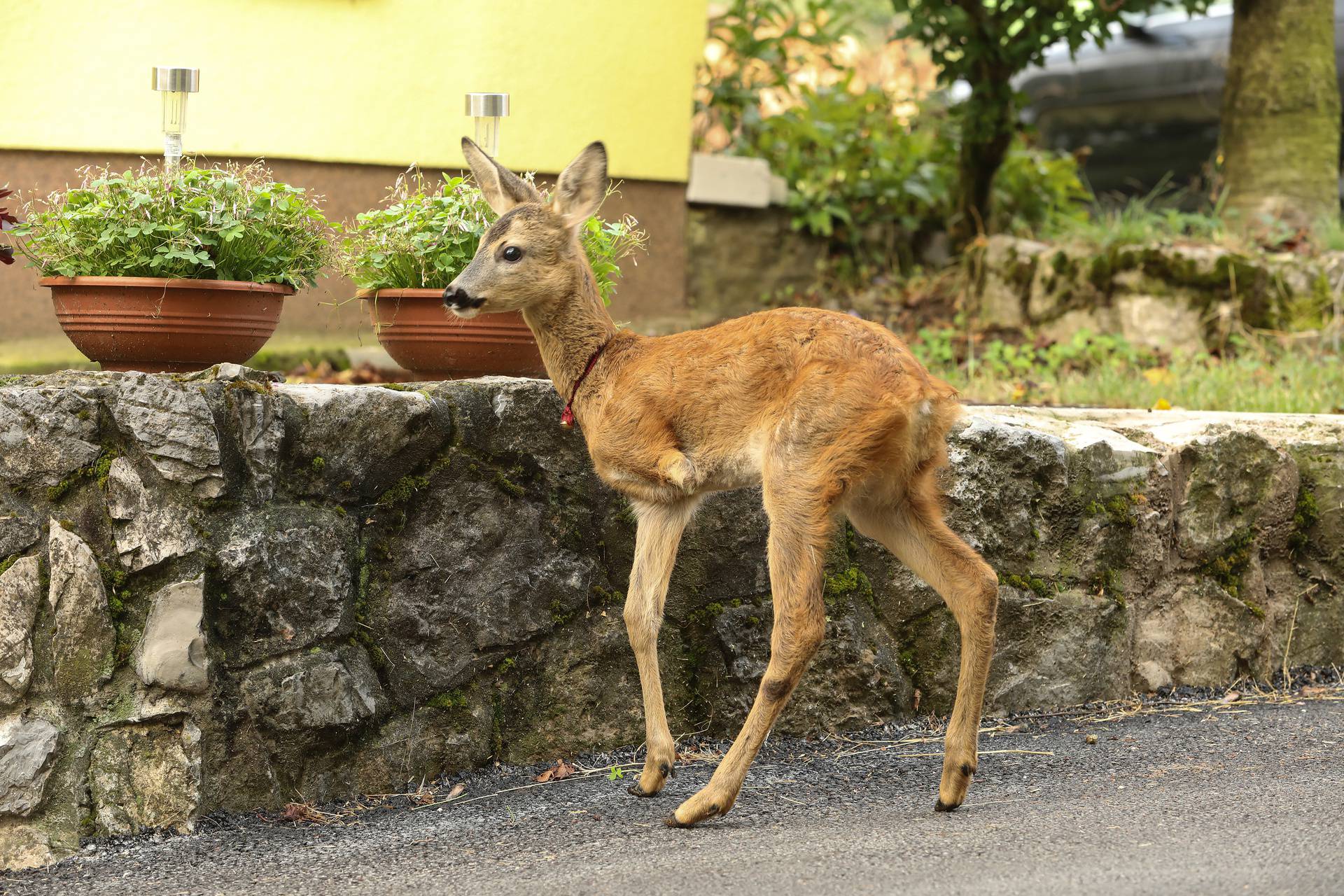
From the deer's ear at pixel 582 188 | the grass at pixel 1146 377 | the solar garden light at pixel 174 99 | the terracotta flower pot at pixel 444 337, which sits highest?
the solar garden light at pixel 174 99

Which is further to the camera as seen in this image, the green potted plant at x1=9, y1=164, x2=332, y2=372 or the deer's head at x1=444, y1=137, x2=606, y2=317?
the green potted plant at x1=9, y1=164, x2=332, y2=372

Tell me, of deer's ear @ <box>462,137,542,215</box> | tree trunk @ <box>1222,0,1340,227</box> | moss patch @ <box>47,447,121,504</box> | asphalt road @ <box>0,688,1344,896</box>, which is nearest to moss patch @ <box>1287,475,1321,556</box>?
asphalt road @ <box>0,688,1344,896</box>

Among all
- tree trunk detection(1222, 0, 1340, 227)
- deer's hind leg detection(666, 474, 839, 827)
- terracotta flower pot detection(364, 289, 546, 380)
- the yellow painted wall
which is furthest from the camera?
tree trunk detection(1222, 0, 1340, 227)

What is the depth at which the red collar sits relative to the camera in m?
4.33

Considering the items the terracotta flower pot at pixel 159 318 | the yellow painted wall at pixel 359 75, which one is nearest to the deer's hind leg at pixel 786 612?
the terracotta flower pot at pixel 159 318

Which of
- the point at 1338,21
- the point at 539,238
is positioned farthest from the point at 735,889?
the point at 1338,21

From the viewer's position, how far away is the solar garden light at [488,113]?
17.6 ft

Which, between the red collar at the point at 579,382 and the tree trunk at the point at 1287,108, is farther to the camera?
the tree trunk at the point at 1287,108

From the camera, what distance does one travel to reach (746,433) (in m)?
4.01

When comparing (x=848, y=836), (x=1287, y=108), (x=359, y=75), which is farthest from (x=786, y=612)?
(x=1287, y=108)

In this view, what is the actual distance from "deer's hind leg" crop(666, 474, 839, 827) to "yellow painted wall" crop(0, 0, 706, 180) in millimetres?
5222

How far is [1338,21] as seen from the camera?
37.2 feet

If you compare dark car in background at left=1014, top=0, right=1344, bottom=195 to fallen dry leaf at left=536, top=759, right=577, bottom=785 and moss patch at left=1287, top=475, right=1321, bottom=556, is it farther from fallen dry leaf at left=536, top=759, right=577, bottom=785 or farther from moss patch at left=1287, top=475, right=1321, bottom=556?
fallen dry leaf at left=536, top=759, right=577, bottom=785

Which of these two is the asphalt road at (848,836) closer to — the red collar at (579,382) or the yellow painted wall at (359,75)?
the red collar at (579,382)
